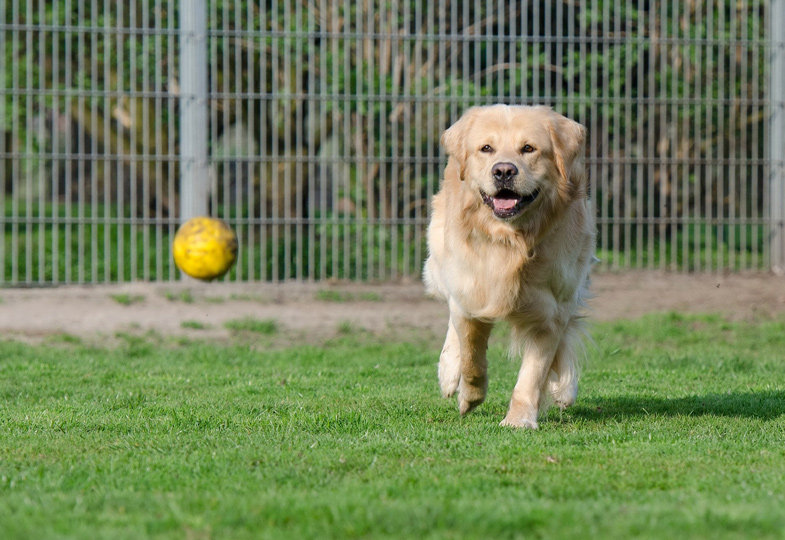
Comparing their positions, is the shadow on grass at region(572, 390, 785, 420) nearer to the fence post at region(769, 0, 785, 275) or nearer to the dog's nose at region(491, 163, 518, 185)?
the dog's nose at region(491, 163, 518, 185)

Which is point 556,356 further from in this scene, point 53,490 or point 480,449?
point 53,490

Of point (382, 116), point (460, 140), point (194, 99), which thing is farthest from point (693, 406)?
point (194, 99)

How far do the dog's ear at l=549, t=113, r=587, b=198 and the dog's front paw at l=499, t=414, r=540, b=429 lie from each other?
1053 mm

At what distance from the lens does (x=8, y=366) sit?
287 inches

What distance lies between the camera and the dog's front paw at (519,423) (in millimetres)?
5184

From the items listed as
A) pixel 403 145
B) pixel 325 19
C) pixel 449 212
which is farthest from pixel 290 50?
pixel 449 212

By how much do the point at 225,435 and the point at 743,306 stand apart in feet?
22.1

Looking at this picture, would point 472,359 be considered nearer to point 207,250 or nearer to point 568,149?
point 568,149

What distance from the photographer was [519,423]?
17.1ft

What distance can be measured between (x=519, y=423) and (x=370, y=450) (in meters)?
0.92

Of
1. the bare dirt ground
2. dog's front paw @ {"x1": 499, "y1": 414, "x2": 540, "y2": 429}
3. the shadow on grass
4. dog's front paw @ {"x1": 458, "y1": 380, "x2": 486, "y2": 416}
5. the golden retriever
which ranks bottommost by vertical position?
the bare dirt ground

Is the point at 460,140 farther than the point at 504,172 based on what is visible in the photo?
Yes

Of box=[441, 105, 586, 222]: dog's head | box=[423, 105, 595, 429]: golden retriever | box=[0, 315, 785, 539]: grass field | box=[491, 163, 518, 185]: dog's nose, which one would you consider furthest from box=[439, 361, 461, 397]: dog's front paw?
box=[491, 163, 518, 185]: dog's nose

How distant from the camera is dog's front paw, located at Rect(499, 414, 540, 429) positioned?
5.18 meters
